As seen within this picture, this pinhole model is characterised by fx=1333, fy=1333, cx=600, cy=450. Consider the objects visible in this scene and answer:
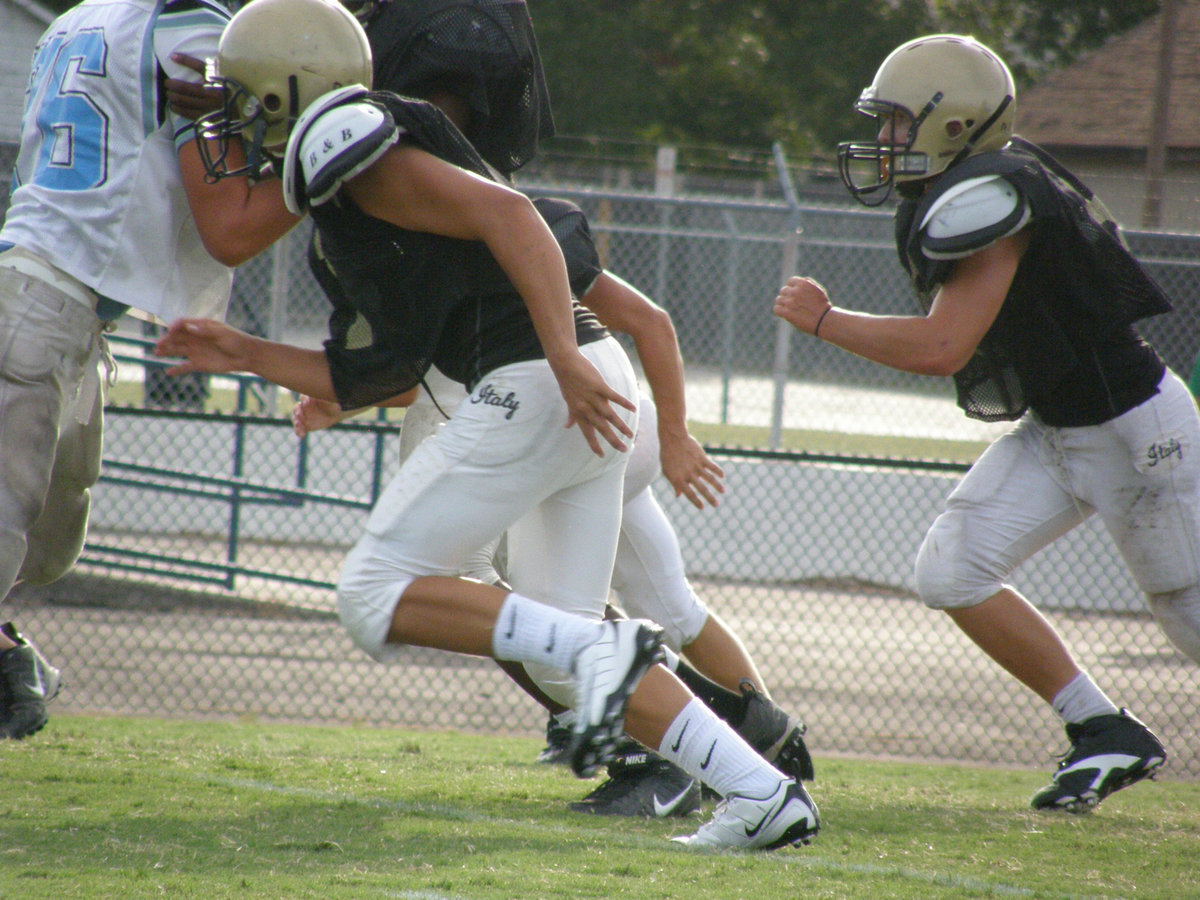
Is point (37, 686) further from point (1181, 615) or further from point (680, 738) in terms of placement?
point (1181, 615)

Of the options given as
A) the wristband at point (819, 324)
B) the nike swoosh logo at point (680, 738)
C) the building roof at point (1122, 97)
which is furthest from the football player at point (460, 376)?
the building roof at point (1122, 97)

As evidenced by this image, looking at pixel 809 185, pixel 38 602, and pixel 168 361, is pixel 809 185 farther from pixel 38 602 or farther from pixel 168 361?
pixel 38 602

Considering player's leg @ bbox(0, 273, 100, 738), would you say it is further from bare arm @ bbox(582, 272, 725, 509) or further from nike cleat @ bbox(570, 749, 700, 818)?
nike cleat @ bbox(570, 749, 700, 818)

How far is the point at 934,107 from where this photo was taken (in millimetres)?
3471

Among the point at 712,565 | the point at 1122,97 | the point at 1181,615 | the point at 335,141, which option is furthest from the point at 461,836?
the point at 1122,97

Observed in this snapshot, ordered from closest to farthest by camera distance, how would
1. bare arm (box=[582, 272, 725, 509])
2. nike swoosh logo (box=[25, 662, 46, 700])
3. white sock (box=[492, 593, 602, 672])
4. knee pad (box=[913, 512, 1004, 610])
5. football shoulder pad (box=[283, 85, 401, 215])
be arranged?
football shoulder pad (box=[283, 85, 401, 215])
white sock (box=[492, 593, 602, 672])
bare arm (box=[582, 272, 725, 509])
knee pad (box=[913, 512, 1004, 610])
nike swoosh logo (box=[25, 662, 46, 700])

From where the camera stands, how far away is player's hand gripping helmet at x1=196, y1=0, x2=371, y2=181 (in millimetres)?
2746

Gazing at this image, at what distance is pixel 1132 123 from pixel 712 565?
4.30 m

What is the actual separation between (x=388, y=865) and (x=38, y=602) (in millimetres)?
5021

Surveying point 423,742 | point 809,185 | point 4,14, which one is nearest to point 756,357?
point 809,185

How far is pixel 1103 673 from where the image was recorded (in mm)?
6641

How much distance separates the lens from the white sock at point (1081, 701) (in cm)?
378

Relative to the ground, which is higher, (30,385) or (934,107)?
(934,107)

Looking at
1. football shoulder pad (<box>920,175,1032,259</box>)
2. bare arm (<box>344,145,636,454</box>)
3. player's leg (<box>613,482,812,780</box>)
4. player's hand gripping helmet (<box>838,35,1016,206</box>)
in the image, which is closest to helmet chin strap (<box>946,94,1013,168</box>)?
player's hand gripping helmet (<box>838,35,1016,206</box>)
